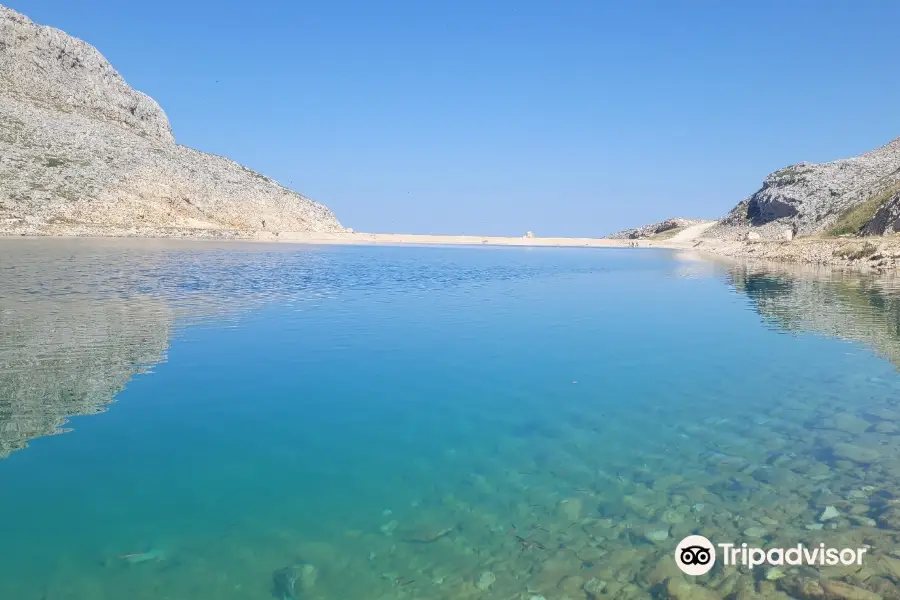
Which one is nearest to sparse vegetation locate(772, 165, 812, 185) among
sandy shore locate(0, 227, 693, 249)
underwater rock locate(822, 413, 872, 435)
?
sandy shore locate(0, 227, 693, 249)

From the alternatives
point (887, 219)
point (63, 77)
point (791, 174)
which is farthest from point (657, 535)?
point (63, 77)

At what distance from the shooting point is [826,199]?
74.6 m

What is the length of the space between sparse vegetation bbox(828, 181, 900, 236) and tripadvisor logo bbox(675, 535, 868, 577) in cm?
5735

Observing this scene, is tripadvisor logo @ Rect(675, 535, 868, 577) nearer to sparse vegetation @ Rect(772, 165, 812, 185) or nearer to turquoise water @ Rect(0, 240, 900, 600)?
turquoise water @ Rect(0, 240, 900, 600)

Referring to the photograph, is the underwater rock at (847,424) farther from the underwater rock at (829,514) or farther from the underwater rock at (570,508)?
the underwater rock at (570,508)

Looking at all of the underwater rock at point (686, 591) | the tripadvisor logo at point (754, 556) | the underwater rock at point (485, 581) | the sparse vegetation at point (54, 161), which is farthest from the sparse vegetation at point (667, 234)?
the underwater rock at point (485, 581)

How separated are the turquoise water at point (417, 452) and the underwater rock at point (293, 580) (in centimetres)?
3

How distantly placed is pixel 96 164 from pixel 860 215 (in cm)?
8452

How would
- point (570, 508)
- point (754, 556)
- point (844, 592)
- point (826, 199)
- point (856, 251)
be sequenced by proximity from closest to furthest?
1. point (844, 592)
2. point (754, 556)
3. point (570, 508)
4. point (856, 251)
5. point (826, 199)

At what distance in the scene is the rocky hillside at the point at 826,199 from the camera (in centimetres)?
5641

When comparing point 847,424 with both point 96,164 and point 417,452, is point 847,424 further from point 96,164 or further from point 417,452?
point 96,164

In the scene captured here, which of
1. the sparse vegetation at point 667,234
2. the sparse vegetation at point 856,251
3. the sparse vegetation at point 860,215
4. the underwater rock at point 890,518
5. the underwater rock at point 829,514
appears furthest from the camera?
the sparse vegetation at point 667,234

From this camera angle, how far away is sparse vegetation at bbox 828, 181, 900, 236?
177ft

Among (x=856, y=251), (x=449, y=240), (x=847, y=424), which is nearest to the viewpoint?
(x=847, y=424)
